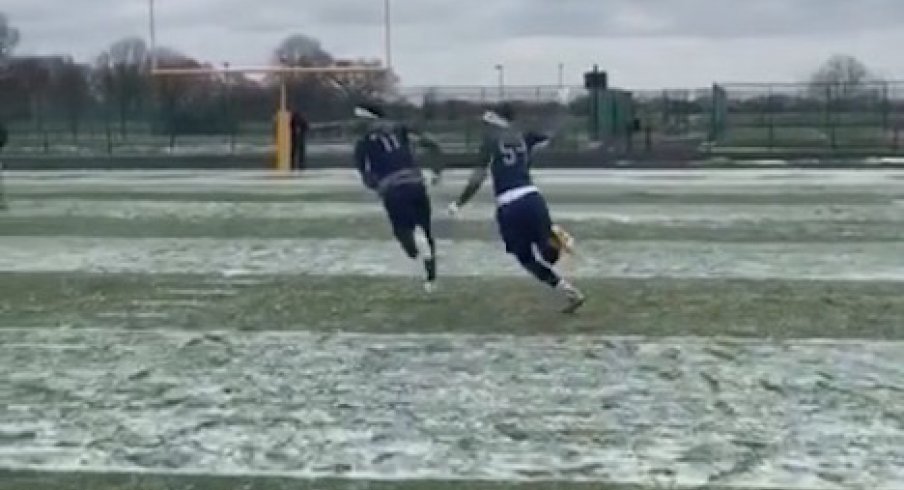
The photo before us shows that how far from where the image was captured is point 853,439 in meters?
7.59

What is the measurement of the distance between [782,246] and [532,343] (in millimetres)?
7932

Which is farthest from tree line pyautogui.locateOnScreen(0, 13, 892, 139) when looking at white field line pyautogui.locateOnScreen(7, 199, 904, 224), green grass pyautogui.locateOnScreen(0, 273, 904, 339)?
green grass pyautogui.locateOnScreen(0, 273, 904, 339)

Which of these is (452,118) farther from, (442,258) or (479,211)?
(442,258)

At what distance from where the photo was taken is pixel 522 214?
12305 millimetres

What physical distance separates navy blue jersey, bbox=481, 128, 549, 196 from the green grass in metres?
1.07

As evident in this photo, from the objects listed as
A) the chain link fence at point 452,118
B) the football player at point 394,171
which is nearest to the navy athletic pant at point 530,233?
the football player at point 394,171

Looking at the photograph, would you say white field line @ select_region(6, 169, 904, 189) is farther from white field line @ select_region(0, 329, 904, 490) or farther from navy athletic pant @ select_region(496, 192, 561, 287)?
white field line @ select_region(0, 329, 904, 490)

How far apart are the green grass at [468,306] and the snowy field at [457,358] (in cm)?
5

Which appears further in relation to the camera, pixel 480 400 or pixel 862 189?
pixel 862 189

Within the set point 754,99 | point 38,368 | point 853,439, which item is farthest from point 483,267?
point 754,99

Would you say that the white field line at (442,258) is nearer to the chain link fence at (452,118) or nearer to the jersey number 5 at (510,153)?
the jersey number 5 at (510,153)

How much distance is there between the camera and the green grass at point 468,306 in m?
11.5

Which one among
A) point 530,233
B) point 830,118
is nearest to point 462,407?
point 530,233

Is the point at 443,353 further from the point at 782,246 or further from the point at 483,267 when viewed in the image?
the point at 782,246
